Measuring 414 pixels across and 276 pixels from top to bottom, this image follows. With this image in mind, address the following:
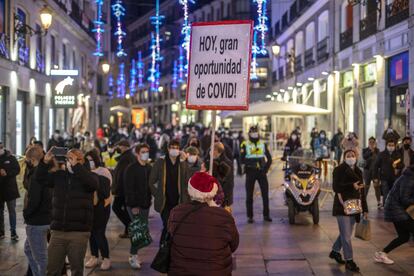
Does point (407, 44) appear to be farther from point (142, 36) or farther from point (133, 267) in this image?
point (142, 36)

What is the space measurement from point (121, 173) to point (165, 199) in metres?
1.86

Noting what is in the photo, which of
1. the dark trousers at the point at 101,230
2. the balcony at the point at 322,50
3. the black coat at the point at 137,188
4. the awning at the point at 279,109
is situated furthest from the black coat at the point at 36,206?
the balcony at the point at 322,50

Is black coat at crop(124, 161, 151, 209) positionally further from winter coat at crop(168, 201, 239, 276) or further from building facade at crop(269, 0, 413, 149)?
building facade at crop(269, 0, 413, 149)

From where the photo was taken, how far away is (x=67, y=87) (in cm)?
2159

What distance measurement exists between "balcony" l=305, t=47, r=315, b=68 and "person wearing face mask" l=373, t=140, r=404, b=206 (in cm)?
2193

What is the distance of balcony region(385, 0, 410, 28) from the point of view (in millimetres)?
19562

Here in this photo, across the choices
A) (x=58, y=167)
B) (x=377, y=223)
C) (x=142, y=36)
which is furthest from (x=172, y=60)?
(x=58, y=167)

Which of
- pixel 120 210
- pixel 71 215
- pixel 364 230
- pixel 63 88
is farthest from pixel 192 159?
pixel 63 88

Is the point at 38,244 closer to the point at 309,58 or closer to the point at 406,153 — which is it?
the point at 406,153

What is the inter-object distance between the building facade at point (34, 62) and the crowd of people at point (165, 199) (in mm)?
9636

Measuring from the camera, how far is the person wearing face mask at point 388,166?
12.8 metres

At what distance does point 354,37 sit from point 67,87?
38.7 feet

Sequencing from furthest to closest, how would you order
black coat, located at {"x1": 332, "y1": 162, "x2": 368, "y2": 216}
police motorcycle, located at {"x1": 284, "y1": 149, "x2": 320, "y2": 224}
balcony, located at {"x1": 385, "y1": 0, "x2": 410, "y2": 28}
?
balcony, located at {"x1": 385, "y1": 0, "x2": 410, "y2": 28}
police motorcycle, located at {"x1": 284, "y1": 149, "x2": 320, "y2": 224}
black coat, located at {"x1": 332, "y1": 162, "x2": 368, "y2": 216}

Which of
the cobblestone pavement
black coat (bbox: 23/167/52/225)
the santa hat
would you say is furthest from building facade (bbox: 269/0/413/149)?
the santa hat
